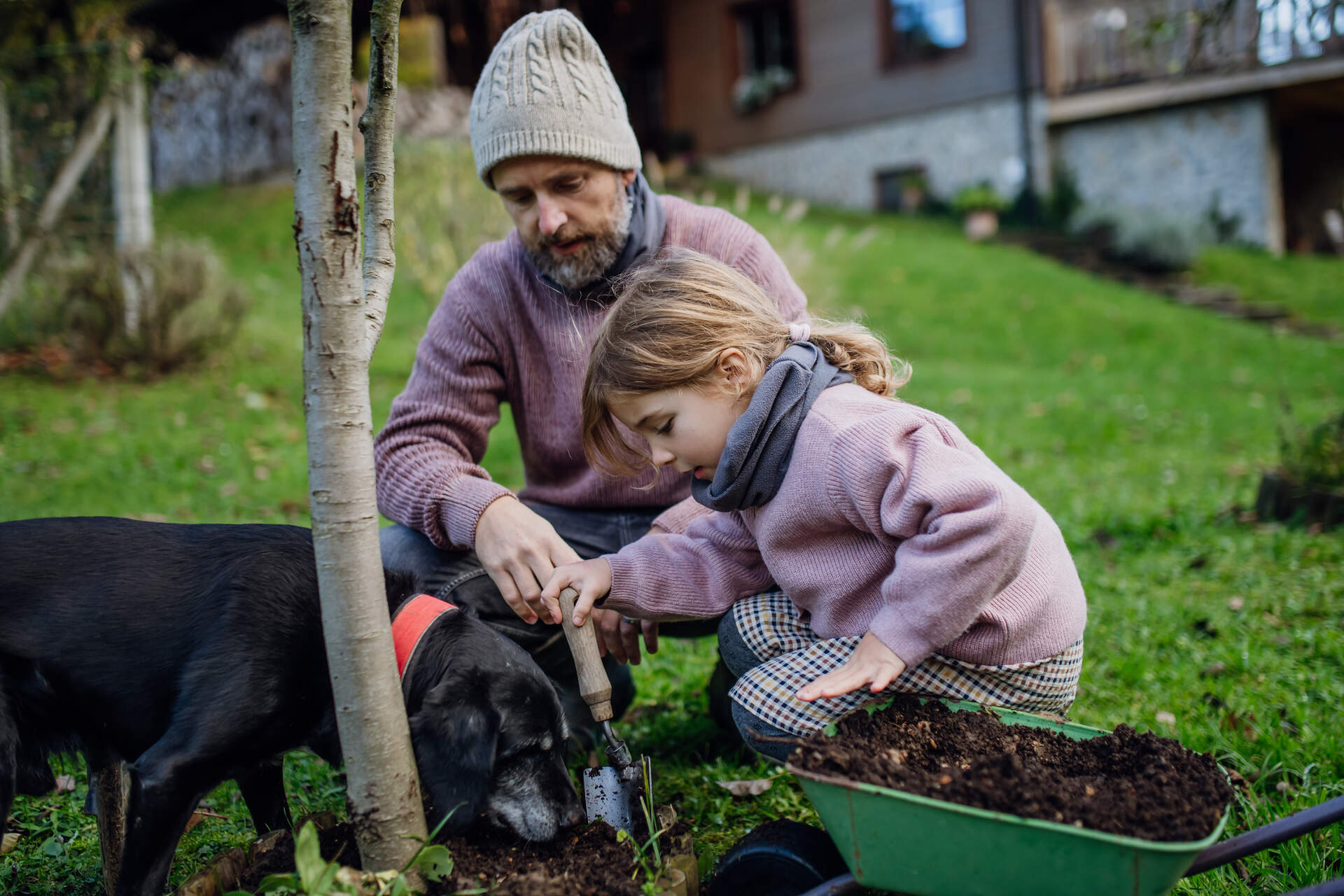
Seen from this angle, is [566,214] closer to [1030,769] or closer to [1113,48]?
[1030,769]

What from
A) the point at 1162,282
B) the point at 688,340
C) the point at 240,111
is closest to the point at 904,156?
the point at 1162,282

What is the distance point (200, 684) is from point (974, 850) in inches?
60.7

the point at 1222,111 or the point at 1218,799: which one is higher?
the point at 1222,111

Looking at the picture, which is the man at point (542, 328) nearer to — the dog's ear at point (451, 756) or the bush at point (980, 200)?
the dog's ear at point (451, 756)

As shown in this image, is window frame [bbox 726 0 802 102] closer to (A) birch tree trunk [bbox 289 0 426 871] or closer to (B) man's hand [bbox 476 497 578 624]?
(B) man's hand [bbox 476 497 578 624]

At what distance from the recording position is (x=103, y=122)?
8391mm

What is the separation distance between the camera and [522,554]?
2379 mm

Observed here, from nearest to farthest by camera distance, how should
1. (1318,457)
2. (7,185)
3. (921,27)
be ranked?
(1318,457) → (7,185) → (921,27)

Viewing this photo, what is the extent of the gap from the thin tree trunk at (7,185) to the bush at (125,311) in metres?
0.38

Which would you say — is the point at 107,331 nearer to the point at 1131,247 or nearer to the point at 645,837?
the point at 645,837

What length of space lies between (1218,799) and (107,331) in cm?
927

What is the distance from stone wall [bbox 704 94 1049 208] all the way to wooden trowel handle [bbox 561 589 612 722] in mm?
17561

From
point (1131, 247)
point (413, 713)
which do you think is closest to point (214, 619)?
point (413, 713)

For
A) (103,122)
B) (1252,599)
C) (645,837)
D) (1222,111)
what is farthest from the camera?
(1222,111)
